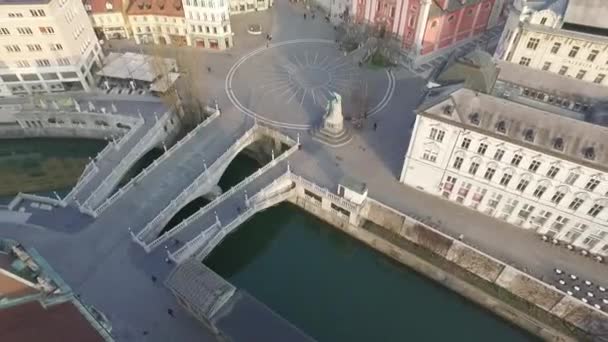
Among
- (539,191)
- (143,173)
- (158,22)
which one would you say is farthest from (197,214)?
(158,22)

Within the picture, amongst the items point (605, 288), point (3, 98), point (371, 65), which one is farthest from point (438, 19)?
point (3, 98)

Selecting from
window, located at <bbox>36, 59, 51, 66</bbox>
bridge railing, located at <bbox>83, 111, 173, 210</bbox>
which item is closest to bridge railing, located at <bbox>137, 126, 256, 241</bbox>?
bridge railing, located at <bbox>83, 111, 173, 210</bbox>

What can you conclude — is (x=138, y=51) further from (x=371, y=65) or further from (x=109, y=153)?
(x=371, y=65)

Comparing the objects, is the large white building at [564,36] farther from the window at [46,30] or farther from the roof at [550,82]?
the window at [46,30]

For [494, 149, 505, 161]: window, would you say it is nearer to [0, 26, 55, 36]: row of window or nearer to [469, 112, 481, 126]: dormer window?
[469, 112, 481, 126]: dormer window

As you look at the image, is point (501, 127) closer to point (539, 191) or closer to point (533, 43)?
point (539, 191)
